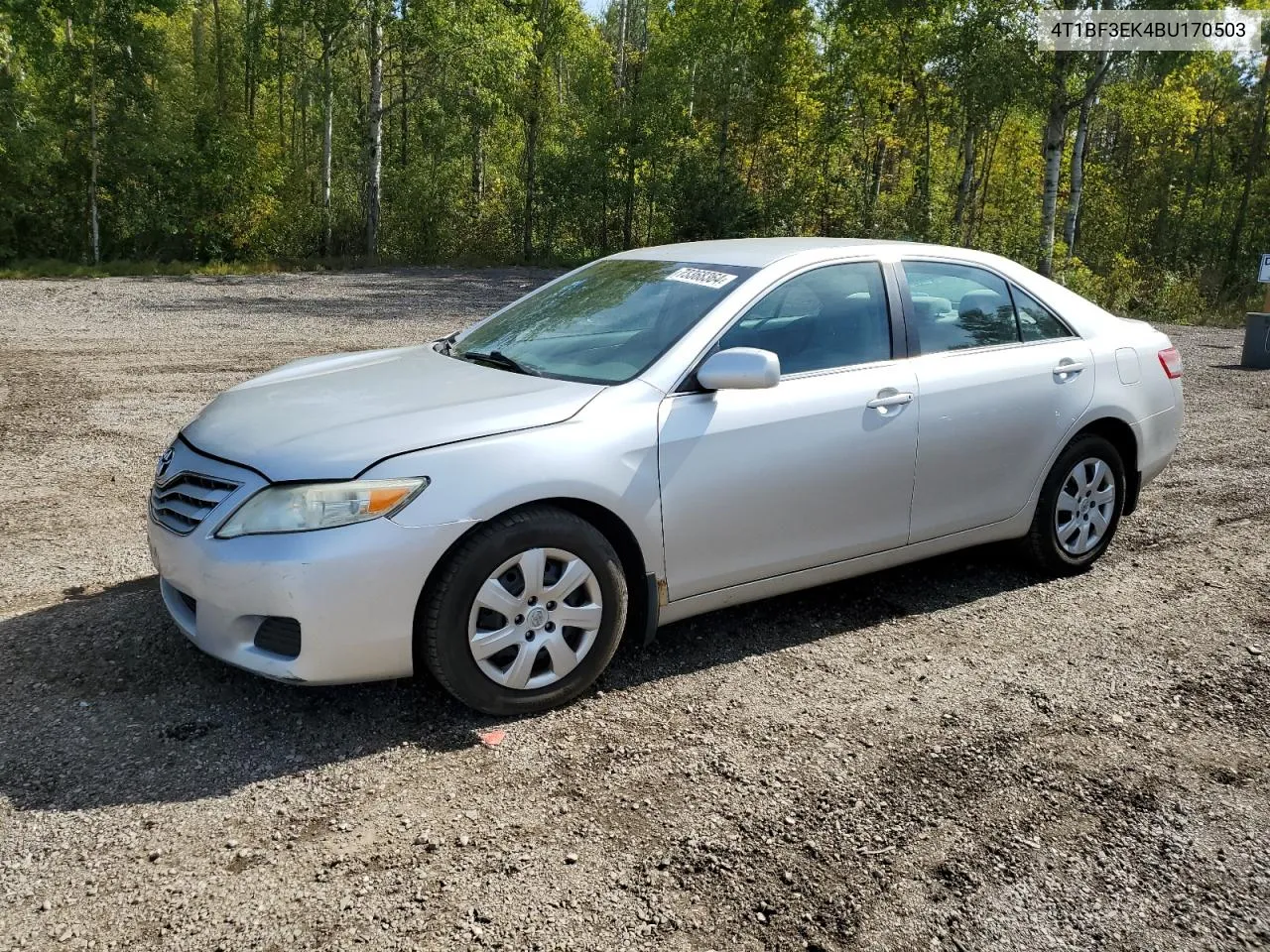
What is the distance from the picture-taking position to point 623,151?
110 feet

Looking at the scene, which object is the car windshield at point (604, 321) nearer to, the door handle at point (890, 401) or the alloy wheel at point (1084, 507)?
the door handle at point (890, 401)

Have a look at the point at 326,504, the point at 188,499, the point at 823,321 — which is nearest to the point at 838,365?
the point at 823,321

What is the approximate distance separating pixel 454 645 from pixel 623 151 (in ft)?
106

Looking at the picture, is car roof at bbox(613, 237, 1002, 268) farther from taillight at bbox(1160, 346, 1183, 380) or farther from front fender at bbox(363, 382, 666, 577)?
taillight at bbox(1160, 346, 1183, 380)

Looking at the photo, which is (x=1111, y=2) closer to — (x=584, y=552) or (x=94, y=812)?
(x=584, y=552)

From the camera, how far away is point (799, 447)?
163 inches

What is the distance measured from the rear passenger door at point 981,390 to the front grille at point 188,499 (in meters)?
2.86

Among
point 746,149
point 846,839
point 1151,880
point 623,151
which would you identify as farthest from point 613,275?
point 746,149

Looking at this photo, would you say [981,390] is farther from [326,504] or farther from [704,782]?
[326,504]

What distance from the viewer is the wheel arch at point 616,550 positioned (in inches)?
137

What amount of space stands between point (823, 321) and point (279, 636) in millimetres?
2570

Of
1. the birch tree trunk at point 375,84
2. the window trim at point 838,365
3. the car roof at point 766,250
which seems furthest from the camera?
the birch tree trunk at point 375,84

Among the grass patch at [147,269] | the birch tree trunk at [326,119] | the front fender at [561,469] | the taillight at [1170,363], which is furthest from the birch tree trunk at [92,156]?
the taillight at [1170,363]

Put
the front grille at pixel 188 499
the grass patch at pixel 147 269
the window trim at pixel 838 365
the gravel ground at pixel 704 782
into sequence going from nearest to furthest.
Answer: the gravel ground at pixel 704 782
the front grille at pixel 188 499
the window trim at pixel 838 365
the grass patch at pixel 147 269
